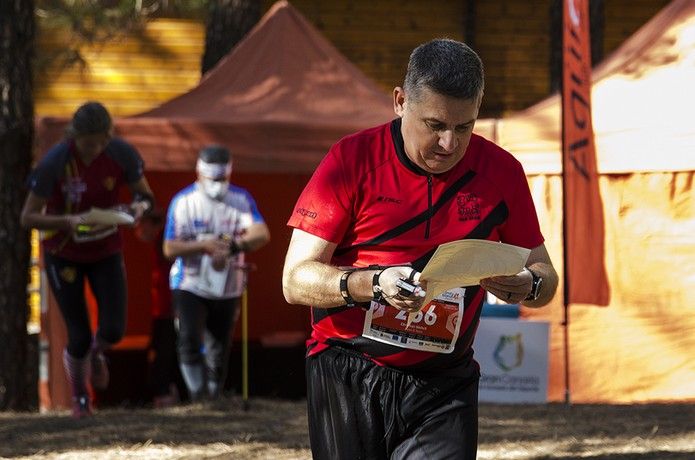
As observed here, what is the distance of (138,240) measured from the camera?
1191cm

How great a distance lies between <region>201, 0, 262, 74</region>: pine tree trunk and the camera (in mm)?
13023

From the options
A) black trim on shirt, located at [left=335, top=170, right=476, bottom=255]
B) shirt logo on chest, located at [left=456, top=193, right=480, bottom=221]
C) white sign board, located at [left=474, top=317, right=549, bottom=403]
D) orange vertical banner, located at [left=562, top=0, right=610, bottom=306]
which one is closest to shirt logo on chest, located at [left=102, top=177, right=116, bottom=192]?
white sign board, located at [left=474, top=317, right=549, bottom=403]

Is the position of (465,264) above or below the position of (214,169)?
below

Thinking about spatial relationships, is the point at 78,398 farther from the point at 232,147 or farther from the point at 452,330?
the point at 452,330

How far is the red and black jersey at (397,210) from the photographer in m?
3.66

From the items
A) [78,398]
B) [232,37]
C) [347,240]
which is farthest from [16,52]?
[347,240]

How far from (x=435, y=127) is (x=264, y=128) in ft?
21.7

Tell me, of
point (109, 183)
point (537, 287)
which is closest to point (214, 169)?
point (109, 183)

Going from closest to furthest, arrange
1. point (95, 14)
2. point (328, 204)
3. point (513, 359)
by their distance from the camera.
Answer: point (328, 204), point (513, 359), point (95, 14)

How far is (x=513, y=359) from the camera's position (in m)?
9.58

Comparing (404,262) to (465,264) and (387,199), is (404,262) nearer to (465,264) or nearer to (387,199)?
(387,199)

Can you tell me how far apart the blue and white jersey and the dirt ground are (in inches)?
31.7

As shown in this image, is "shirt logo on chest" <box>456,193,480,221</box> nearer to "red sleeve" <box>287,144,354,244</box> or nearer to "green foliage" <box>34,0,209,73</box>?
"red sleeve" <box>287,144,354,244</box>

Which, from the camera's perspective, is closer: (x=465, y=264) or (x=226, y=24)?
(x=465, y=264)
